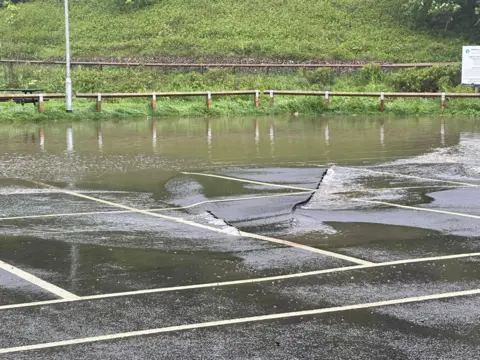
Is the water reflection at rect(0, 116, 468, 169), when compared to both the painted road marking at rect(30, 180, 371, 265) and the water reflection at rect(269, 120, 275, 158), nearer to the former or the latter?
the water reflection at rect(269, 120, 275, 158)

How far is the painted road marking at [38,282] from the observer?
7.67 meters

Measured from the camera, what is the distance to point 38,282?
8.12 m

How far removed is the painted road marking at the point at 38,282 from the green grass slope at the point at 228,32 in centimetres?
5003

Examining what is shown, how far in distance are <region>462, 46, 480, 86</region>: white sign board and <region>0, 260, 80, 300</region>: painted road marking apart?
25817 mm

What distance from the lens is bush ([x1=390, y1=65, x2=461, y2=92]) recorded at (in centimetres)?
3641

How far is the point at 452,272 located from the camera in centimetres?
842

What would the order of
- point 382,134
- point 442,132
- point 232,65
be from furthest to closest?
1. point 232,65
2. point 442,132
3. point 382,134

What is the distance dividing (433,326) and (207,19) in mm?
64203

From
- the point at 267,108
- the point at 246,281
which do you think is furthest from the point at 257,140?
the point at 246,281

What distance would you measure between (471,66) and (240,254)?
2465 cm

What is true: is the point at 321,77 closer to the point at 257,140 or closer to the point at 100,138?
the point at 257,140

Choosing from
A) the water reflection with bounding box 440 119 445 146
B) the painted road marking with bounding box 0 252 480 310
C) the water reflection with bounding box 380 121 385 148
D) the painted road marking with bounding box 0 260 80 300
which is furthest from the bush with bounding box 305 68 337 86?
the painted road marking with bounding box 0 260 80 300

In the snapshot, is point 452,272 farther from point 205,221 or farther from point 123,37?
point 123,37

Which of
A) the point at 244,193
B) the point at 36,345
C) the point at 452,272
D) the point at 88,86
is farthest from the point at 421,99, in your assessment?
the point at 36,345
